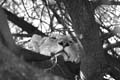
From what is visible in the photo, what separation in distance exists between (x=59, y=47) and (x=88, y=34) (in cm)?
24

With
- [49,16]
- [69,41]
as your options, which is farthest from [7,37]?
Result: [49,16]

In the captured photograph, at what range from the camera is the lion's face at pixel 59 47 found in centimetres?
214

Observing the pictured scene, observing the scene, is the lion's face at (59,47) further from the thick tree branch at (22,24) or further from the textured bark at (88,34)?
the thick tree branch at (22,24)

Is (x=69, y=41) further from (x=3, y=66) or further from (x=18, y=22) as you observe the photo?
(x=3, y=66)

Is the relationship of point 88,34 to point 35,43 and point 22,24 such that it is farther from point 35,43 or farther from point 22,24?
point 22,24

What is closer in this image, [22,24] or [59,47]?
[59,47]

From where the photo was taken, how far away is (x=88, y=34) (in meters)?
2.18

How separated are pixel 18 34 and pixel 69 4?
62 centimetres

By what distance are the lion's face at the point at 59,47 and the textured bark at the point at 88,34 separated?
0.08 m

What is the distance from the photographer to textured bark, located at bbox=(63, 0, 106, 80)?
85.0 inches

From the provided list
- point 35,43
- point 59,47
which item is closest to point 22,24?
point 35,43

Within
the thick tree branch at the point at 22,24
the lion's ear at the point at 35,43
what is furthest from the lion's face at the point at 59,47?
the thick tree branch at the point at 22,24

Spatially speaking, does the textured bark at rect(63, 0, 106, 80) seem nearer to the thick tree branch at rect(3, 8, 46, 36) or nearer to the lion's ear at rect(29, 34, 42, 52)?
the lion's ear at rect(29, 34, 42, 52)

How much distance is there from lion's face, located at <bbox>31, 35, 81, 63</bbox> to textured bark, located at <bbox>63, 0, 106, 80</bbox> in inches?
3.2
